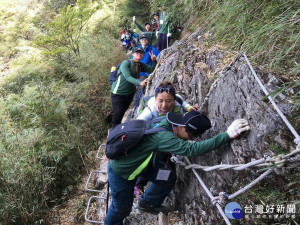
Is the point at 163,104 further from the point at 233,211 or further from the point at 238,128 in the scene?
the point at 233,211

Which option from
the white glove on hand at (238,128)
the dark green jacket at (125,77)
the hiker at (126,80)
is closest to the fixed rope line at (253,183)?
the white glove on hand at (238,128)

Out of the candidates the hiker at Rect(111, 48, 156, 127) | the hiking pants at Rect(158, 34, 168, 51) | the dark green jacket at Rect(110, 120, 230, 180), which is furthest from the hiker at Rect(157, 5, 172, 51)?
the dark green jacket at Rect(110, 120, 230, 180)

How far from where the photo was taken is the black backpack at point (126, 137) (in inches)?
96.1

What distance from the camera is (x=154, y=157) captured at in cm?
267

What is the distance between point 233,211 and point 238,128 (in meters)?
0.77

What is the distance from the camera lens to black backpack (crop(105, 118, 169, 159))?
8.01 ft

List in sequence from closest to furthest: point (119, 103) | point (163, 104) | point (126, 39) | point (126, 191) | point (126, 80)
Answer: point (163, 104) → point (126, 191) → point (126, 80) → point (119, 103) → point (126, 39)

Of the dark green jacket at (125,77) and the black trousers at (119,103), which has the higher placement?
the dark green jacket at (125,77)

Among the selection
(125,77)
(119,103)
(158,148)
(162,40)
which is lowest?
(119,103)

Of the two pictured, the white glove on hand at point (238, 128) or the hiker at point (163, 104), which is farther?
the hiker at point (163, 104)

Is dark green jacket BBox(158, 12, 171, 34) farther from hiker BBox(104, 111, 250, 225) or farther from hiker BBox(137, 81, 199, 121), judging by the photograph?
hiker BBox(104, 111, 250, 225)

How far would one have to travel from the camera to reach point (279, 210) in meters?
1.81

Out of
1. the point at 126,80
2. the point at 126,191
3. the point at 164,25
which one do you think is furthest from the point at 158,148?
the point at 164,25

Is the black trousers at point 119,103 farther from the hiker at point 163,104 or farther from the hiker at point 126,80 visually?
the hiker at point 163,104
